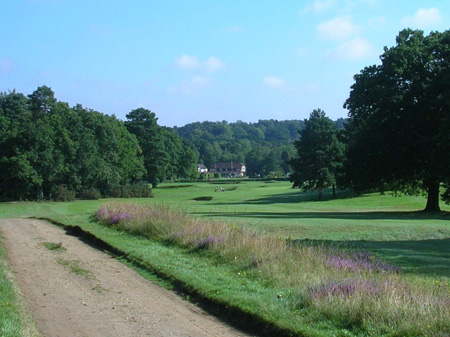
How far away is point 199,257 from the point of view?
14.6 m

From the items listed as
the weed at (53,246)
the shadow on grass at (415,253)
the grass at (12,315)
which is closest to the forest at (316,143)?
the shadow on grass at (415,253)

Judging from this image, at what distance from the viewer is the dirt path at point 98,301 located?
328 inches

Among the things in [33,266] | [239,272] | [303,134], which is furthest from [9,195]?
[239,272]

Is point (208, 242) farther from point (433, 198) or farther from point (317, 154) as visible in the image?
point (317, 154)

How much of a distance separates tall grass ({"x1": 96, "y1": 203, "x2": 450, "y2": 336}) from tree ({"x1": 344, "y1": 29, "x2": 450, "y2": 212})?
23.2 meters

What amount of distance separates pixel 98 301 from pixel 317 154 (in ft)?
200

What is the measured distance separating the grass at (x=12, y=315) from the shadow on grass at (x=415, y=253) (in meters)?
8.66

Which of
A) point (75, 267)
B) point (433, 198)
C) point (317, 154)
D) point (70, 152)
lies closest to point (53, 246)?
point (75, 267)

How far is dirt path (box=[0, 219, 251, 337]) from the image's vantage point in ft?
27.3

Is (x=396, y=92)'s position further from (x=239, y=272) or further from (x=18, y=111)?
(x=18, y=111)

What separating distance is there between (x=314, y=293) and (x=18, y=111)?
314 feet

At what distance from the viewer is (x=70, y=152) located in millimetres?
71625

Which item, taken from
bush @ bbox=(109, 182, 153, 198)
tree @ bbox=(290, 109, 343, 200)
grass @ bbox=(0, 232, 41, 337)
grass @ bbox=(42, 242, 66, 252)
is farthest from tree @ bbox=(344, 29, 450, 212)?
bush @ bbox=(109, 182, 153, 198)

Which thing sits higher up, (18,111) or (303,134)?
(18,111)
